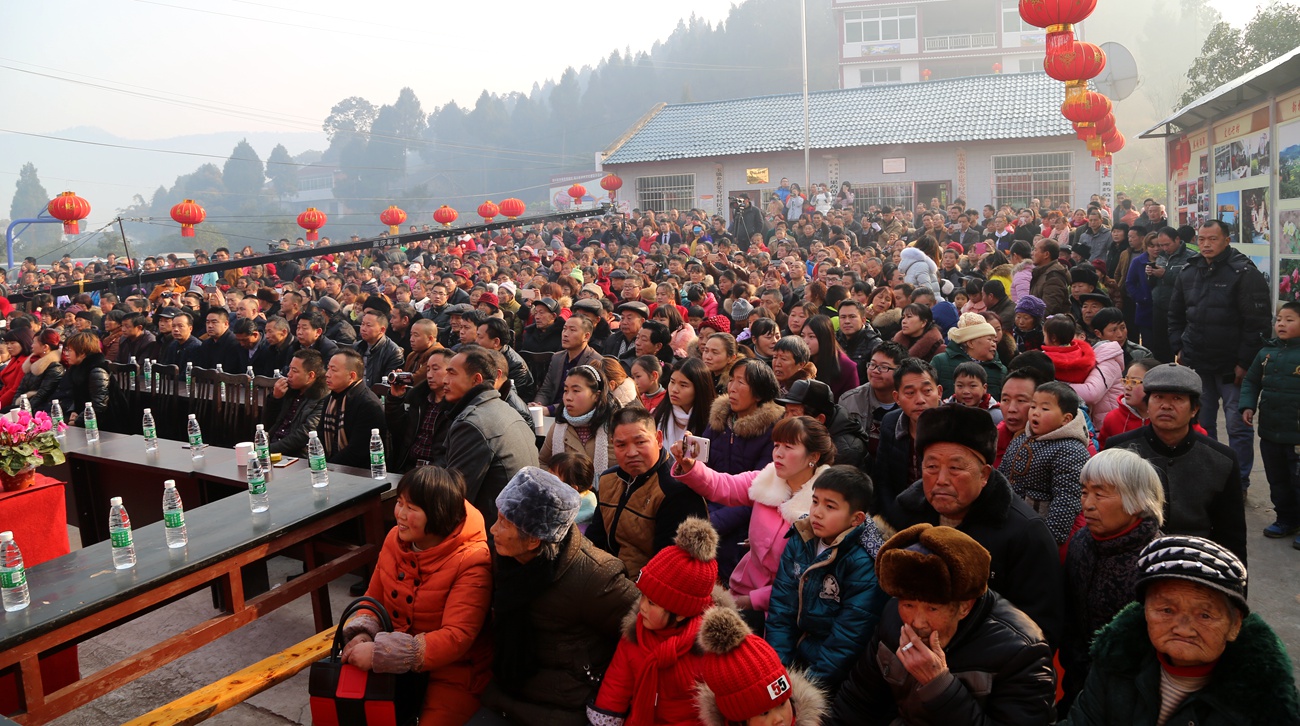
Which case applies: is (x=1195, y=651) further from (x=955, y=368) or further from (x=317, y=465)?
(x=317, y=465)

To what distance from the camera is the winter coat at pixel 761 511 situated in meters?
3.38

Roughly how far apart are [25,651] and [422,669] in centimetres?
145

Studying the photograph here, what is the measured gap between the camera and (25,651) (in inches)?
121

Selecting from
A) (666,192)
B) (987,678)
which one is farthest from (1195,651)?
(666,192)

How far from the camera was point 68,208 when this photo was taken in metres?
18.0

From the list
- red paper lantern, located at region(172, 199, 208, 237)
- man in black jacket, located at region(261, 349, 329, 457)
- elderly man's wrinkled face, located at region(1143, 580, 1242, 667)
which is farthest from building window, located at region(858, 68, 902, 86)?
elderly man's wrinkled face, located at region(1143, 580, 1242, 667)

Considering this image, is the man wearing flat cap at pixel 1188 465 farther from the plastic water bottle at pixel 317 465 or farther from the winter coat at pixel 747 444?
the plastic water bottle at pixel 317 465

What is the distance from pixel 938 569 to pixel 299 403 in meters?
5.13

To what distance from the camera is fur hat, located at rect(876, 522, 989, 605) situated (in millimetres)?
2182

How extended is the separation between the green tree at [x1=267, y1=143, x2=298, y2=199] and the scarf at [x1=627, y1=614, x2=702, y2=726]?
9512 cm

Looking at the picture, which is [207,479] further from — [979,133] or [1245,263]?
[979,133]

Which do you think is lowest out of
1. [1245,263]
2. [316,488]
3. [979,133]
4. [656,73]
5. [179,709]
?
[179,709]

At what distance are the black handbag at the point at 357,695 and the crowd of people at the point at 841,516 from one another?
0.24 feet

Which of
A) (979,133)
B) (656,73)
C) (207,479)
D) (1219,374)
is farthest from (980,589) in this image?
(656,73)
